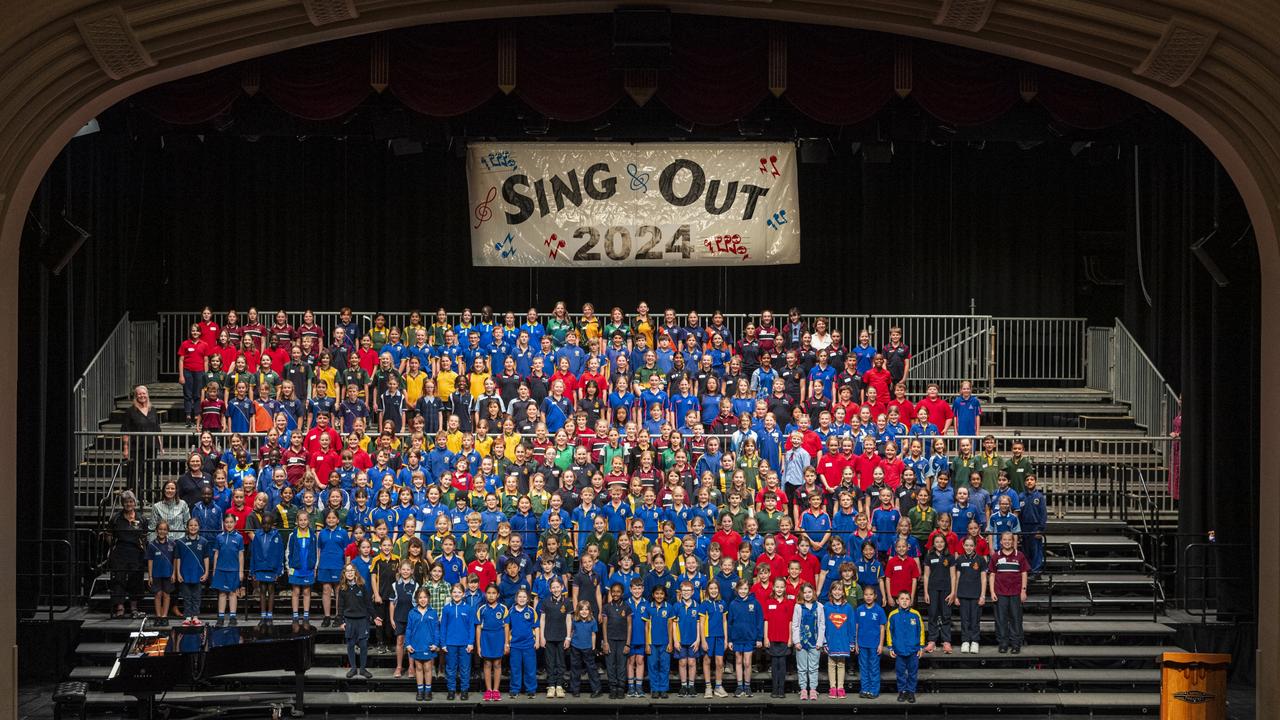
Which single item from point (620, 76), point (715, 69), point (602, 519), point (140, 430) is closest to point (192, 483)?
point (140, 430)

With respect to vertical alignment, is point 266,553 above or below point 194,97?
below

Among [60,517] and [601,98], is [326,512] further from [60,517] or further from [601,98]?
[601,98]

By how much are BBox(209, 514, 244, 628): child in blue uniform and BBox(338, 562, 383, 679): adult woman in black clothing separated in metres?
1.39

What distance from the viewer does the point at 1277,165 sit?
10.4 m

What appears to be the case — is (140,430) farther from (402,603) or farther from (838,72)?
(838,72)

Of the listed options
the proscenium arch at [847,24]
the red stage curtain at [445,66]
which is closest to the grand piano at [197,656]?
the proscenium arch at [847,24]

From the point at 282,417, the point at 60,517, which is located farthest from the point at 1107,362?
the point at 60,517

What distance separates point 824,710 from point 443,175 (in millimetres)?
11682

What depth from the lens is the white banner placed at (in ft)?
67.6

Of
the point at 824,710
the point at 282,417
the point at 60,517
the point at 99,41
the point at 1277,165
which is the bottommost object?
the point at 824,710

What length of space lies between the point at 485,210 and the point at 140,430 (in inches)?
221

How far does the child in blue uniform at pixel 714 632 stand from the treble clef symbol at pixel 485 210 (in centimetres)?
751

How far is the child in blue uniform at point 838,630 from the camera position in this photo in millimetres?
15148

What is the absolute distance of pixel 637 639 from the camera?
1536 centimetres
